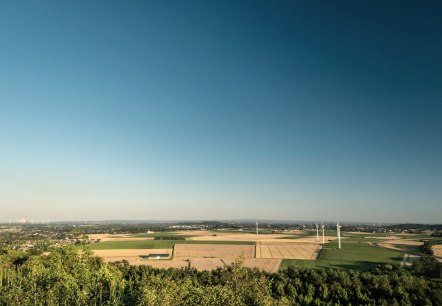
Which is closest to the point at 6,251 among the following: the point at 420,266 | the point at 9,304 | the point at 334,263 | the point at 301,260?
the point at 9,304

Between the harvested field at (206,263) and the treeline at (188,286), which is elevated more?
the treeline at (188,286)

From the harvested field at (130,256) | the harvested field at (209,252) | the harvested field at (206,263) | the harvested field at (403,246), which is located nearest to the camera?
the harvested field at (206,263)

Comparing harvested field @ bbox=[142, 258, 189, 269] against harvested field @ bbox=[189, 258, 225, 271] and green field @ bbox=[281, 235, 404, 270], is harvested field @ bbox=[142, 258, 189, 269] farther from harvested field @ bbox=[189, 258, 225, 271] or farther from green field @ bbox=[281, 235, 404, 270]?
green field @ bbox=[281, 235, 404, 270]

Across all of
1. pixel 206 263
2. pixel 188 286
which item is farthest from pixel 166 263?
pixel 188 286

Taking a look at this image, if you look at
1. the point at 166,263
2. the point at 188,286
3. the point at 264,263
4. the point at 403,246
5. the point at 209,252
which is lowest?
the point at 166,263

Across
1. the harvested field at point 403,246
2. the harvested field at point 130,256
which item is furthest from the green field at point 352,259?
the harvested field at point 130,256

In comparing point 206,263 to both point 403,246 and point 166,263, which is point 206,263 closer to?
point 166,263

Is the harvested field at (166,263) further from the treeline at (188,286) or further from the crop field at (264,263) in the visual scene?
the crop field at (264,263)

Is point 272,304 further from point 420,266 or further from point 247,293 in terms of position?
point 420,266

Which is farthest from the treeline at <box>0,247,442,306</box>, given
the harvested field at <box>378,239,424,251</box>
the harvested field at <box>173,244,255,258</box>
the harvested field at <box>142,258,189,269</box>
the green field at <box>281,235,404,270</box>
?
the harvested field at <box>378,239,424,251</box>
